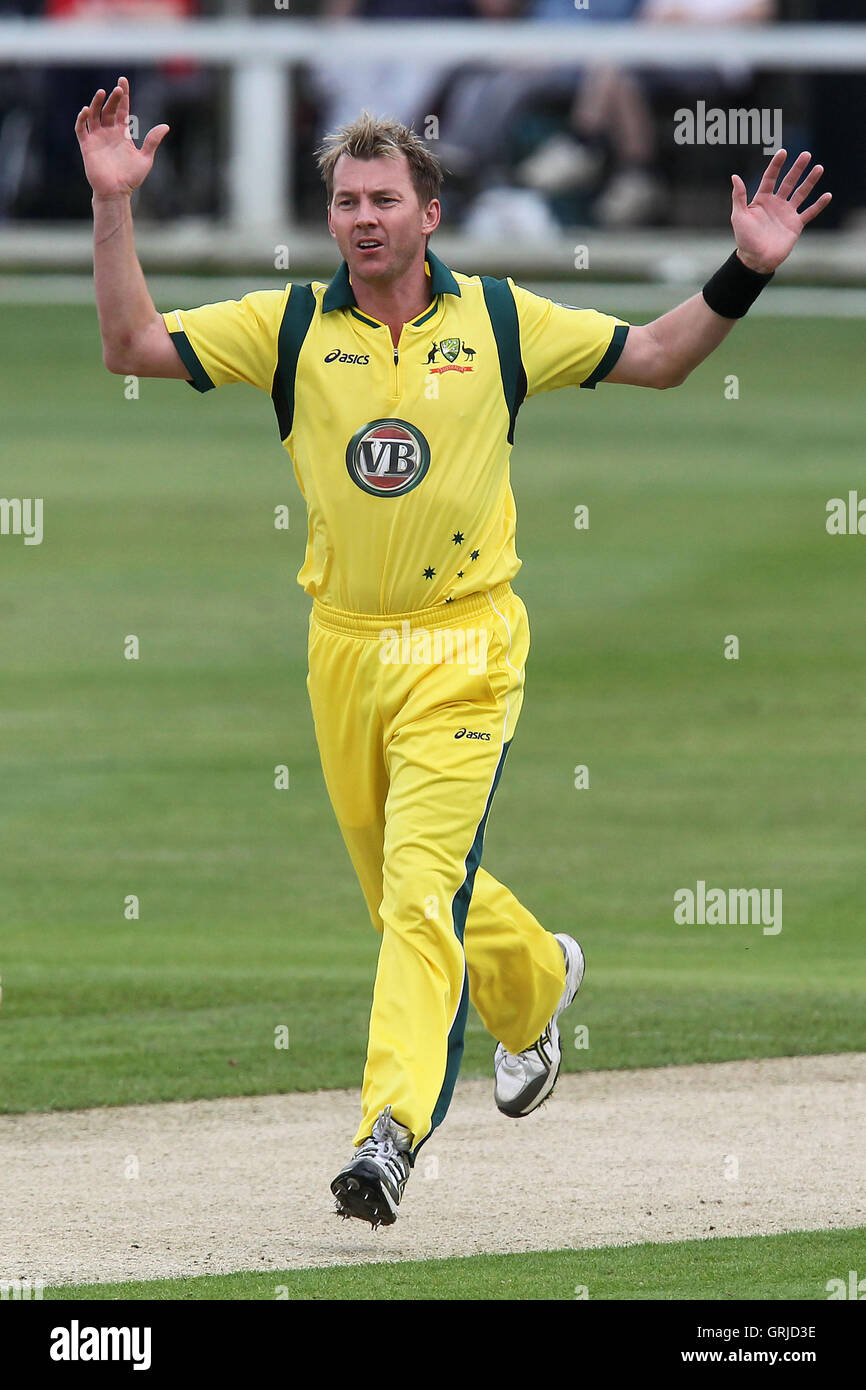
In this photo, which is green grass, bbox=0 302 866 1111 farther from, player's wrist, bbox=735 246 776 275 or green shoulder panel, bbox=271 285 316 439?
player's wrist, bbox=735 246 776 275

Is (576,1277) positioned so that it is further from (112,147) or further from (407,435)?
(112,147)

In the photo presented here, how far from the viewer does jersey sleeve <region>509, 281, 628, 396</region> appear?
21.9 feet

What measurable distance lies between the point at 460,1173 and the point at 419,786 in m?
1.32

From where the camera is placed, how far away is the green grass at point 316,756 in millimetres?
8805

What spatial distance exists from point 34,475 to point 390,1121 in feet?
47.0

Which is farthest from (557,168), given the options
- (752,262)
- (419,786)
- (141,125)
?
(419,786)

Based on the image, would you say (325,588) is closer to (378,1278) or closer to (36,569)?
(378,1278)

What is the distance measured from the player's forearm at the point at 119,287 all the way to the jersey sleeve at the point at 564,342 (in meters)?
1.01

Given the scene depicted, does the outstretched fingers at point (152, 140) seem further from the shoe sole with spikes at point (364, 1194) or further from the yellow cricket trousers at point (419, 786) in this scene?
the shoe sole with spikes at point (364, 1194)

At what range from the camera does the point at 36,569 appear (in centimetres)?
1731

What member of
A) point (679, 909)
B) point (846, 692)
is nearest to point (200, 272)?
point (846, 692)

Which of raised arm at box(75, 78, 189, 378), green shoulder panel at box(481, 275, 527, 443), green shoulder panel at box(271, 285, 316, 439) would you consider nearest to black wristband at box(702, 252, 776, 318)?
green shoulder panel at box(481, 275, 527, 443)

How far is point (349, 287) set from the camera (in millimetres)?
6609

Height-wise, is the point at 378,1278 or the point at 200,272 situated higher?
the point at 200,272
